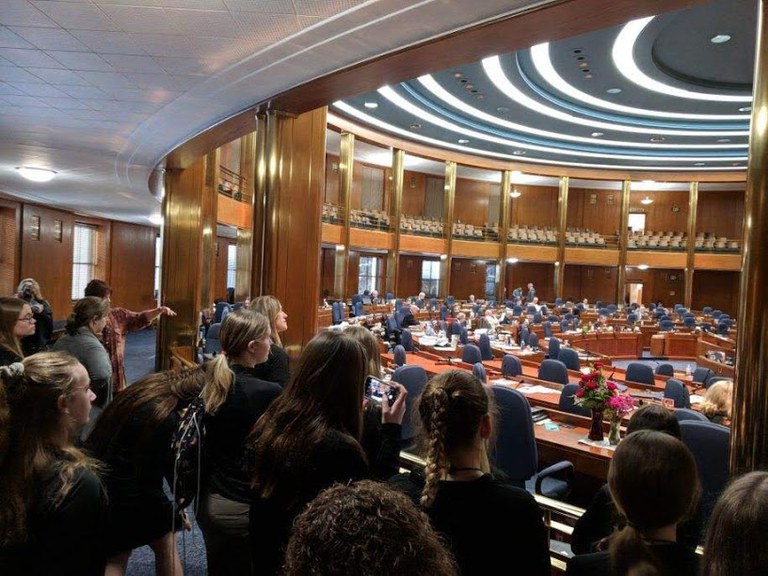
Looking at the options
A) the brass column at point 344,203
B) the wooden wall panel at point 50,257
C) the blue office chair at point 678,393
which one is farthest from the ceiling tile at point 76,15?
the brass column at point 344,203

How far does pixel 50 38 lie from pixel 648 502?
4280 mm

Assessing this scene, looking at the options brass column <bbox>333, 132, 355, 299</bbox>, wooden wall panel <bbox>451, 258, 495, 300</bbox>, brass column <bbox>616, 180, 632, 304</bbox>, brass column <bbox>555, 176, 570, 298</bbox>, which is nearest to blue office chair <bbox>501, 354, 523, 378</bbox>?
brass column <bbox>333, 132, 355, 299</bbox>

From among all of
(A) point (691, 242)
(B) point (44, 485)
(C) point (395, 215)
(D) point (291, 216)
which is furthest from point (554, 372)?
(A) point (691, 242)

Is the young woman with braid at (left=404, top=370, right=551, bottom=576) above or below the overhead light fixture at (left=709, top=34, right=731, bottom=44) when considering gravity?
below

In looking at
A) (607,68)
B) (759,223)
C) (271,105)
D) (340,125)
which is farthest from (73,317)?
(340,125)

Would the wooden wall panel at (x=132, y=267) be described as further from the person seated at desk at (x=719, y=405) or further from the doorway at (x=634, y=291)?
the doorway at (x=634, y=291)

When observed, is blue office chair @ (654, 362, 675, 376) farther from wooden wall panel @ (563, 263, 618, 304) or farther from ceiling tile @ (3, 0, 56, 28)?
wooden wall panel @ (563, 263, 618, 304)

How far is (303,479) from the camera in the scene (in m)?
1.54

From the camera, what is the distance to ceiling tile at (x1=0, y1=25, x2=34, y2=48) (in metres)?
3.51

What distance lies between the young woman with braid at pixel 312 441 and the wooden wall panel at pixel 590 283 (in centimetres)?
2541

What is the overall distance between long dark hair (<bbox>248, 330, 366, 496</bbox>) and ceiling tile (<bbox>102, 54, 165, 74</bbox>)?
3.28 metres

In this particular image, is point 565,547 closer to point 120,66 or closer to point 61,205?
point 120,66

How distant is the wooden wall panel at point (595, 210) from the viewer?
2608 centimetres

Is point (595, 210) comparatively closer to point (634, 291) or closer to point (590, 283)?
point (590, 283)
